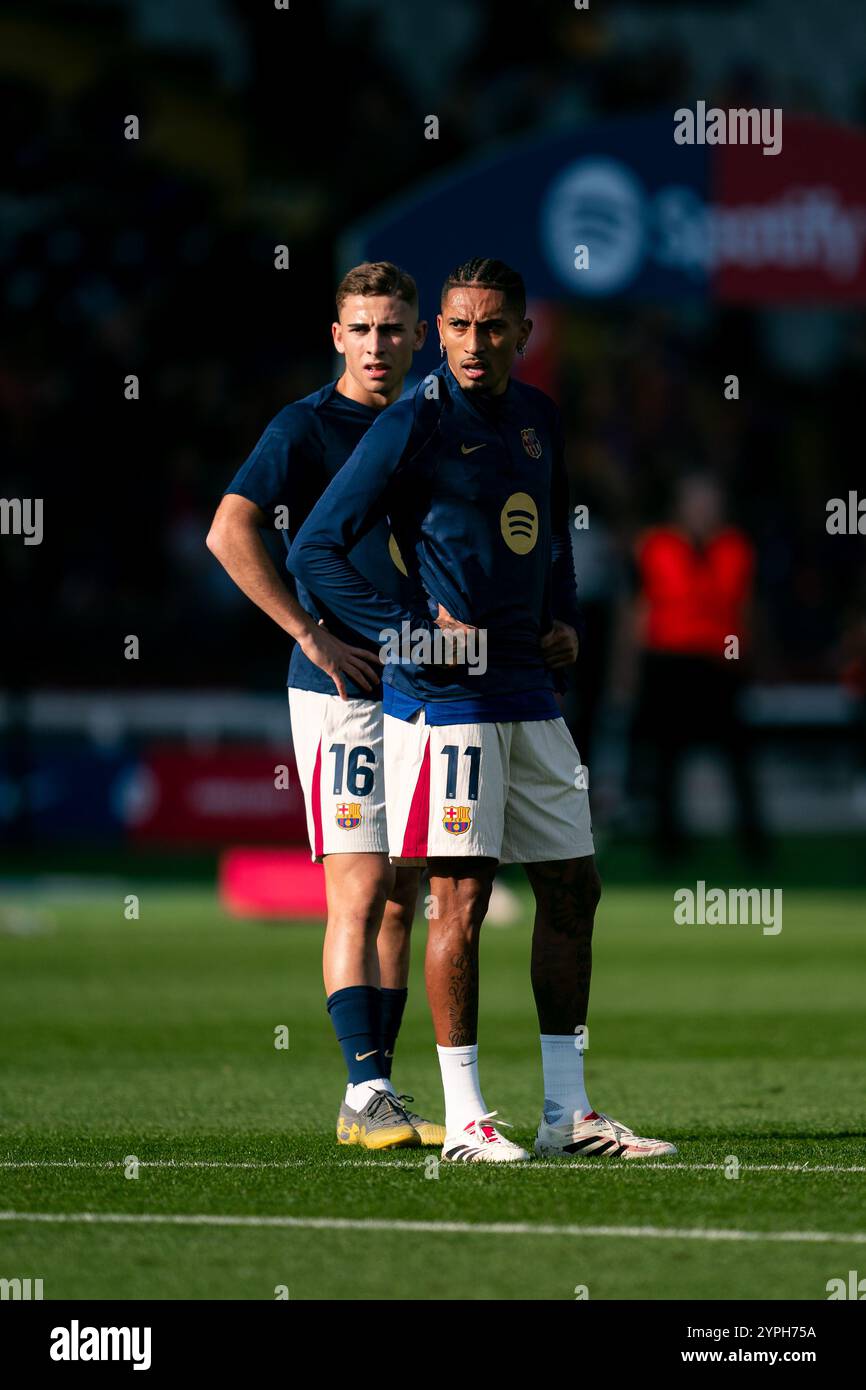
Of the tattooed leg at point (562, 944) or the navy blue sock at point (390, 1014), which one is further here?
the navy blue sock at point (390, 1014)

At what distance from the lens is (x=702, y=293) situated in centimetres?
1658

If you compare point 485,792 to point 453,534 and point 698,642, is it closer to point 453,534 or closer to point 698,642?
point 453,534

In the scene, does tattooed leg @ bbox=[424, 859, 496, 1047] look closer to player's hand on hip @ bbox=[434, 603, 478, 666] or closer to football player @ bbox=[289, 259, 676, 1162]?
football player @ bbox=[289, 259, 676, 1162]

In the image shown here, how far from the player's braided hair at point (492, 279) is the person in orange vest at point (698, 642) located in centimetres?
1030

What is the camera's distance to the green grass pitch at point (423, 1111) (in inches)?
190

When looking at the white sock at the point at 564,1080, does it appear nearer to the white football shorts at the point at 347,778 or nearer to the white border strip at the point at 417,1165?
the white border strip at the point at 417,1165

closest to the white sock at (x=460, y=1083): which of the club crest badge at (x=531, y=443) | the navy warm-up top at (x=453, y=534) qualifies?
the navy warm-up top at (x=453, y=534)

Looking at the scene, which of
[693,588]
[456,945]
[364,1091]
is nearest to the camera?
[456,945]

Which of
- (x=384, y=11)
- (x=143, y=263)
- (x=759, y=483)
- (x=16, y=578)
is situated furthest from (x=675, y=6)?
(x=16, y=578)

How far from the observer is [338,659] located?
6.49m

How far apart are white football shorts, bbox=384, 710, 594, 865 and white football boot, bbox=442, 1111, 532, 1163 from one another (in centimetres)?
69

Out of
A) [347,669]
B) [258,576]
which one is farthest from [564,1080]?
[258,576]

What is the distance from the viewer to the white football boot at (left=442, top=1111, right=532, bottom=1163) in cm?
608

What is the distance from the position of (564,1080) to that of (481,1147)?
0.98 ft
